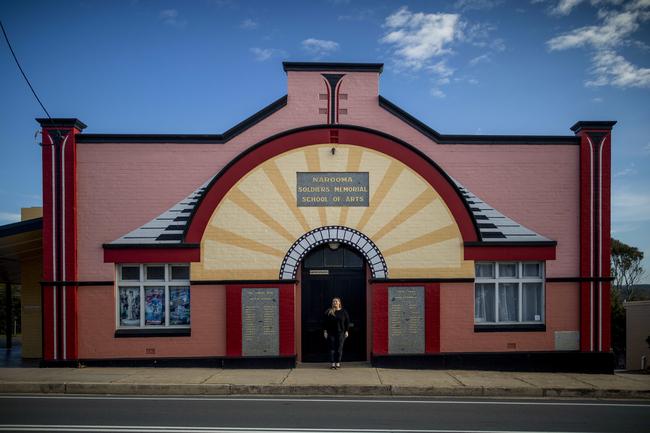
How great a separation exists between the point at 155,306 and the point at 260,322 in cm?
252

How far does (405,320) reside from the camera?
42.1ft

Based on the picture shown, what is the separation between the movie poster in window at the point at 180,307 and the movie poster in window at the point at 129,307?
794 mm

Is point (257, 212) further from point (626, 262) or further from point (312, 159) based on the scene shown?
point (626, 262)

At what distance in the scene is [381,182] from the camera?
43.0 feet

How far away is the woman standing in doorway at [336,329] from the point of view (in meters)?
12.5

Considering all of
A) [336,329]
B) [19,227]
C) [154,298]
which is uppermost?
[19,227]

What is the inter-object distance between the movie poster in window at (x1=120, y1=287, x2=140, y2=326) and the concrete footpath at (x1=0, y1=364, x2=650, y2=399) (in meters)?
1.31

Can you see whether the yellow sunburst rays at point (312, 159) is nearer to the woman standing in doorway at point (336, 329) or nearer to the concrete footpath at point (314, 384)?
the woman standing in doorway at point (336, 329)

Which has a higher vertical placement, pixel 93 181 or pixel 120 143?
pixel 120 143

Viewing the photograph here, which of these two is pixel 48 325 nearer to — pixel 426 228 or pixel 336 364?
pixel 336 364

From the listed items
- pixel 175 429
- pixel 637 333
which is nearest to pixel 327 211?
pixel 175 429

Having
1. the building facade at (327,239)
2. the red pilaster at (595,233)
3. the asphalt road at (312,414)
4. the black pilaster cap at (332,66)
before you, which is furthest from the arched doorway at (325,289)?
the red pilaster at (595,233)

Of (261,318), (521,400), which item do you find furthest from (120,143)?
(521,400)

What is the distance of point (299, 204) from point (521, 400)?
20.4ft
